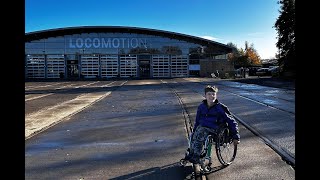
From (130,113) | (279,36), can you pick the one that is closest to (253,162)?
(130,113)

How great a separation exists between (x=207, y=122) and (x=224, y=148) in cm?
79

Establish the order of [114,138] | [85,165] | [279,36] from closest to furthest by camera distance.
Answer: [85,165]
[114,138]
[279,36]

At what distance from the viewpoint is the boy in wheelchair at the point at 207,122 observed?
536cm

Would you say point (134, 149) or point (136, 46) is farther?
point (136, 46)

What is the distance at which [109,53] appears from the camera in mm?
66000

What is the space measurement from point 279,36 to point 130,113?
131ft

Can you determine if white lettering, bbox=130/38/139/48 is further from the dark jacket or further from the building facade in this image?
the dark jacket

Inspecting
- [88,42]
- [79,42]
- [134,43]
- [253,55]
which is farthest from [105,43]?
[253,55]

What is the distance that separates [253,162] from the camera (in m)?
6.06

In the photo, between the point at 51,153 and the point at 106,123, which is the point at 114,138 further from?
the point at 106,123

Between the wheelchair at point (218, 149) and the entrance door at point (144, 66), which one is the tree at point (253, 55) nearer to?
the entrance door at point (144, 66)

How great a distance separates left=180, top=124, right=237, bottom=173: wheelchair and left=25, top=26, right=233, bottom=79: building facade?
61.1 metres
